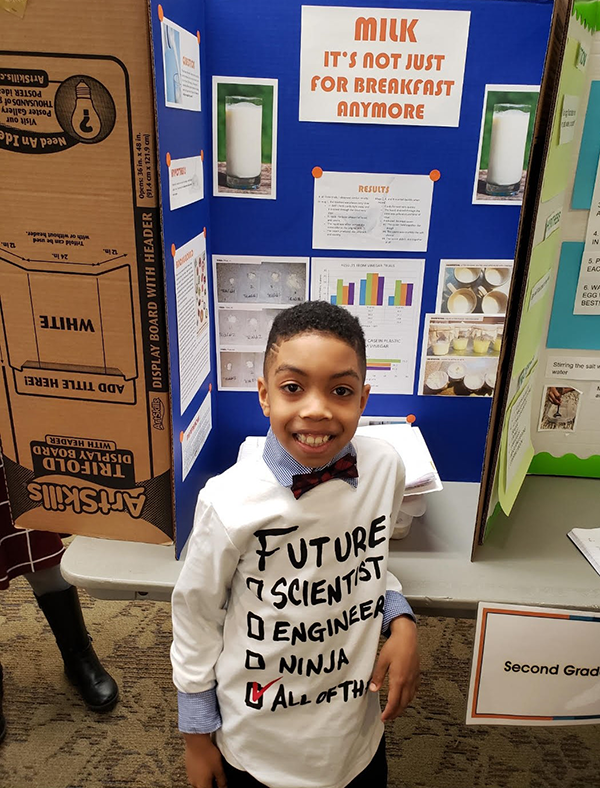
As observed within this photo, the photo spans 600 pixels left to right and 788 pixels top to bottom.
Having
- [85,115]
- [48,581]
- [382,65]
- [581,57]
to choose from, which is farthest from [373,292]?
[48,581]

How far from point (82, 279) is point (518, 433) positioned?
73cm

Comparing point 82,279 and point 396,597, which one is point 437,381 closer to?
point 396,597

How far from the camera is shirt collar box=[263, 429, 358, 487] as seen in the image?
79 centimetres

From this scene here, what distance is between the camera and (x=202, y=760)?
88cm

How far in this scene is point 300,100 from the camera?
1.05m

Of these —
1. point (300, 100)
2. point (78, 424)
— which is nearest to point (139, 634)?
point (78, 424)

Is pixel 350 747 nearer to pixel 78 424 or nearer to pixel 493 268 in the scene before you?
pixel 78 424

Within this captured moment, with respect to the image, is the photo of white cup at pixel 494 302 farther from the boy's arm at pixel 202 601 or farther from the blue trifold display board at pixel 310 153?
the boy's arm at pixel 202 601

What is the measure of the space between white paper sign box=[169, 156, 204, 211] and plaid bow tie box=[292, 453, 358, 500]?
0.41 meters

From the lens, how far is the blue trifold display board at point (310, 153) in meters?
0.99

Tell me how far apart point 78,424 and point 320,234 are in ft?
1.74

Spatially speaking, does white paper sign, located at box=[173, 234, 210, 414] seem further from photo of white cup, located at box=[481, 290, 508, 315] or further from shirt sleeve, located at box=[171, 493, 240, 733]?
photo of white cup, located at box=[481, 290, 508, 315]

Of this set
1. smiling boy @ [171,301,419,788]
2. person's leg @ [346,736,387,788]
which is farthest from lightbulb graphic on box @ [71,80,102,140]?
person's leg @ [346,736,387,788]

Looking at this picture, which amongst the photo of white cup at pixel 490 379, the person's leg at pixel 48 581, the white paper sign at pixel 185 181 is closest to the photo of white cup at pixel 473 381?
the photo of white cup at pixel 490 379
